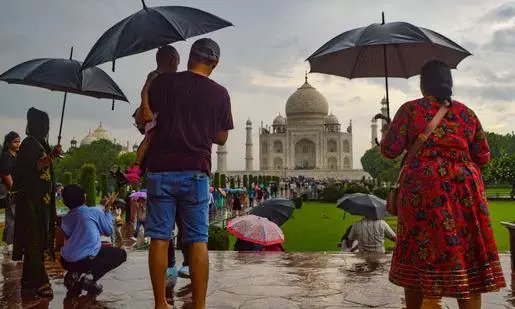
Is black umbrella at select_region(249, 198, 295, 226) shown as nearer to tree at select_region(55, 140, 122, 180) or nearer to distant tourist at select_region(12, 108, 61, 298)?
distant tourist at select_region(12, 108, 61, 298)

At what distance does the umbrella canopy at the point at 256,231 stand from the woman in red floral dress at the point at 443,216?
3451 mm

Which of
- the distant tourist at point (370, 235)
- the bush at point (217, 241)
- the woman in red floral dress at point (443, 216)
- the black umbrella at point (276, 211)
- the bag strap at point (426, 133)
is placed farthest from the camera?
the black umbrella at point (276, 211)

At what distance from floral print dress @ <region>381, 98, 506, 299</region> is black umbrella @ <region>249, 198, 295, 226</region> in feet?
16.7

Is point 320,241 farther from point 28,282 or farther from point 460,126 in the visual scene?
point 460,126

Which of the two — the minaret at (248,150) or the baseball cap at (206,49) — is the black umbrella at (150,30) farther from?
the minaret at (248,150)

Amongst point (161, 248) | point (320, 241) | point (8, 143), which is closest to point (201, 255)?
point (161, 248)

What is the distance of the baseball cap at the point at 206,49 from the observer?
296 centimetres

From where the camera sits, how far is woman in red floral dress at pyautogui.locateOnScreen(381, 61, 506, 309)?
2.57 m

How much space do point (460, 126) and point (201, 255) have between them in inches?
54.5

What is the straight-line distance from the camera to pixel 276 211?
7.84 meters

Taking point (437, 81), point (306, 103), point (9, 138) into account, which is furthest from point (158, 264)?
point (306, 103)

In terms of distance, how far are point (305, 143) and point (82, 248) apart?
65.2m

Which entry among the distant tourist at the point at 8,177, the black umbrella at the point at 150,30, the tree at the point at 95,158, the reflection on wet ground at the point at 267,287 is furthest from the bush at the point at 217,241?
the tree at the point at 95,158

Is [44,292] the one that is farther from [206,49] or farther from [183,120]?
[206,49]
